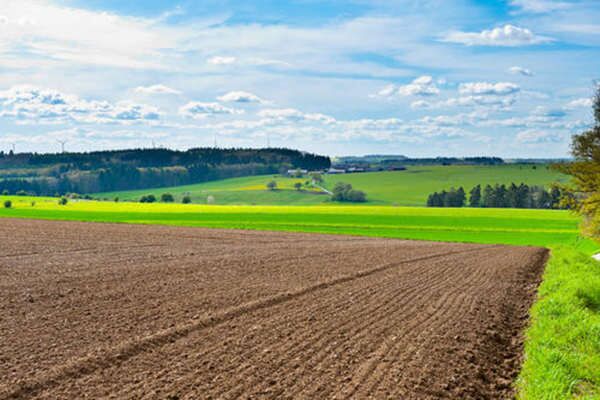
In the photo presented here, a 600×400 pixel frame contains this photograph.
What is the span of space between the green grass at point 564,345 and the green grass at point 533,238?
0.05ft

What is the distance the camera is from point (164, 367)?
1053 cm

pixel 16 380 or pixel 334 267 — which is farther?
pixel 334 267

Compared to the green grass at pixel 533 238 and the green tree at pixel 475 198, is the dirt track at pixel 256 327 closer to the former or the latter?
the green grass at pixel 533 238

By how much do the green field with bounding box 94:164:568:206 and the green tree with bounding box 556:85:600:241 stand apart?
74.2 metres

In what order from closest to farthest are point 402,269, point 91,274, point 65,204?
point 91,274
point 402,269
point 65,204

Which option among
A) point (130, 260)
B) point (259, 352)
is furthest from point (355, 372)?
point (130, 260)

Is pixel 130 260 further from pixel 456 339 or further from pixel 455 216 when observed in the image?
pixel 455 216

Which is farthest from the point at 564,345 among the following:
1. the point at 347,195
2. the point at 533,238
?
the point at 347,195

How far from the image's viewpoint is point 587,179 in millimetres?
34406

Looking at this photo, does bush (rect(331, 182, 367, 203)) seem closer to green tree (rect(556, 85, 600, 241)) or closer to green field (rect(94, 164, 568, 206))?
green field (rect(94, 164, 568, 206))

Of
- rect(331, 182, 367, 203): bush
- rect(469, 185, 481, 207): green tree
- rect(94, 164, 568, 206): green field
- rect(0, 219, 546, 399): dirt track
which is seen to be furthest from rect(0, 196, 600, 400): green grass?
rect(94, 164, 568, 206): green field

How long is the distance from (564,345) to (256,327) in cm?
635

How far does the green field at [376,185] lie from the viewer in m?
120

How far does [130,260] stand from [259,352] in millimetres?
16644
